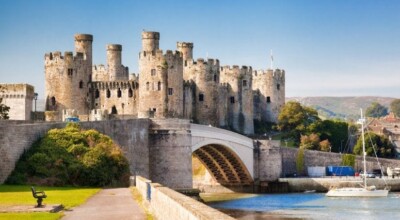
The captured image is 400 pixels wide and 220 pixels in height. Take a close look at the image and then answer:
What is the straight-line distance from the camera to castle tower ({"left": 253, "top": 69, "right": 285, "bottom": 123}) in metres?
96.2

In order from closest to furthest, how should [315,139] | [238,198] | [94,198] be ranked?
[94,198] → [238,198] → [315,139]

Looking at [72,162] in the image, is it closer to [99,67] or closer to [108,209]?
[108,209]

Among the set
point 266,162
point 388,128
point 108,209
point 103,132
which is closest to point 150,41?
point 266,162

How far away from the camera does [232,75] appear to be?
90312 mm

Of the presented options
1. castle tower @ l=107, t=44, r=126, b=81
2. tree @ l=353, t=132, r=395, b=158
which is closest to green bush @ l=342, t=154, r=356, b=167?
tree @ l=353, t=132, r=395, b=158

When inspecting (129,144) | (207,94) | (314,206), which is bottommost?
(314,206)

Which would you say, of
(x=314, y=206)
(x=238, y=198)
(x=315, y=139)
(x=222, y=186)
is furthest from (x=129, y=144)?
(x=315, y=139)

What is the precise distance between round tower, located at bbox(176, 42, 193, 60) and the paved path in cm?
5810

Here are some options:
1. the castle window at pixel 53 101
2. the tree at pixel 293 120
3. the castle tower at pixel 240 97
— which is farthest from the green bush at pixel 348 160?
the castle window at pixel 53 101

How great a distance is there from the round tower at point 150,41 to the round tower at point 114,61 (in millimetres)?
3954

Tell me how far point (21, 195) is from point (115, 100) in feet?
162

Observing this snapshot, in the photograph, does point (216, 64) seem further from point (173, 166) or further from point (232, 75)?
point (173, 166)

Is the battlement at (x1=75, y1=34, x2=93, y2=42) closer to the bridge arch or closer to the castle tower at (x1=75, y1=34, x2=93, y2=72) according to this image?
the castle tower at (x1=75, y1=34, x2=93, y2=72)

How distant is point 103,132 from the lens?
45906 mm
